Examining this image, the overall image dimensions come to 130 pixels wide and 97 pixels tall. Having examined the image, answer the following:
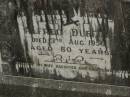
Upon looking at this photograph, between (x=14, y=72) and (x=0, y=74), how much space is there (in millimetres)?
244

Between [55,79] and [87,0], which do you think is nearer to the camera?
[87,0]

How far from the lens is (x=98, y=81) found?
4504 mm

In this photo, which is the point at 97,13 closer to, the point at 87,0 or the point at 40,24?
the point at 87,0

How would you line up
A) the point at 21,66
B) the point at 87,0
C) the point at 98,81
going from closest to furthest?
the point at 87,0 < the point at 98,81 < the point at 21,66

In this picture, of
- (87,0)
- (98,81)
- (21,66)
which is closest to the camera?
Answer: (87,0)

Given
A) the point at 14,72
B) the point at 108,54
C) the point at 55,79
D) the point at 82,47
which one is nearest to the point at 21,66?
the point at 14,72

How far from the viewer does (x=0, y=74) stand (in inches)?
195

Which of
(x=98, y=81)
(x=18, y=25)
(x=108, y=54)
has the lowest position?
(x=98, y=81)

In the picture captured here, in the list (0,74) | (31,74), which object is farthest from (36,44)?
(0,74)

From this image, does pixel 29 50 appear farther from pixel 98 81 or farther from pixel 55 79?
pixel 98 81

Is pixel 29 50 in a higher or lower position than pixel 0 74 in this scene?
higher

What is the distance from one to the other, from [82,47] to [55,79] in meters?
0.64

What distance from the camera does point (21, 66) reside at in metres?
4.80

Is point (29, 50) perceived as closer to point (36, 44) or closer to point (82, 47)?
point (36, 44)
